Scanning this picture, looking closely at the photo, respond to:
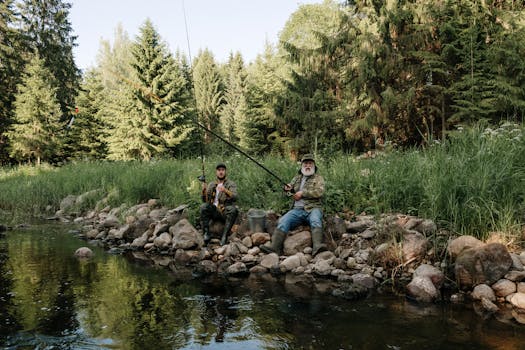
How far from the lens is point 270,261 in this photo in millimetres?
6082

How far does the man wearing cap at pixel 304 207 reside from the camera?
20.6 feet

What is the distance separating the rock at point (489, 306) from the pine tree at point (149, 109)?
55.8 ft

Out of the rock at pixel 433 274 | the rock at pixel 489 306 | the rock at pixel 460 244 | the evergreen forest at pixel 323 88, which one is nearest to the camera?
the rock at pixel 489 306

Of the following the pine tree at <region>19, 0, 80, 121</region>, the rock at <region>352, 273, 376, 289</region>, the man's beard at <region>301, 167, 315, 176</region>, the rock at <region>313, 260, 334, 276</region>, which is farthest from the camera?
the pine tree at <region>19, 0, 80, 121</region>

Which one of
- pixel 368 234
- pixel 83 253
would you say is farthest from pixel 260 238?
pixel 83 253

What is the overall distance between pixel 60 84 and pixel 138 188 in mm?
20552

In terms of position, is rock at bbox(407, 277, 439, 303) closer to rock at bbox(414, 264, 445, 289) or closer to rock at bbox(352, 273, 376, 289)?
rock at bbox(414, 264, 445, 289)

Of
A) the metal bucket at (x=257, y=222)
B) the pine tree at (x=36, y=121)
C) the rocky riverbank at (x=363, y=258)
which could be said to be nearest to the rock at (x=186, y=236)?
the rocky riverbank at (x=363, y=258)

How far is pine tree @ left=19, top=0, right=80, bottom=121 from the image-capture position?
86.0 ft

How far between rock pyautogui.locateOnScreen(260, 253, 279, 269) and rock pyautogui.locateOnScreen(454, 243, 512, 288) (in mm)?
2490

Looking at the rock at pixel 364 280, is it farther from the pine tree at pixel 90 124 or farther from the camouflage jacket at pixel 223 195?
the pine tree at pixel 90 124

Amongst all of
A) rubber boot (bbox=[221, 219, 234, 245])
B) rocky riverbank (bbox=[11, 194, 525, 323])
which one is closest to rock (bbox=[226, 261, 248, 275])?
rocky riverbank (bbox=[11, 194, 525, 323])

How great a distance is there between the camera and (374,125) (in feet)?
43.7

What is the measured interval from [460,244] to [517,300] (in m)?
0.92
